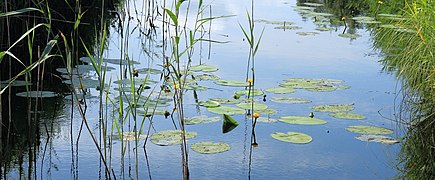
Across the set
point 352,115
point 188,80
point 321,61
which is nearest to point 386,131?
point 352,115

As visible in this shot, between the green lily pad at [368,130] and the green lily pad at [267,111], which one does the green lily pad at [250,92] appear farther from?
the green lily pad at [368,130]

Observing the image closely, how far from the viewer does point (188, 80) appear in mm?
3654

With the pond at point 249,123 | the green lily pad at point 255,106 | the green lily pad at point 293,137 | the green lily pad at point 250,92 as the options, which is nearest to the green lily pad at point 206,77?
the pond at point 249,123

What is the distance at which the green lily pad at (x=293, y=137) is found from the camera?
9.29ft

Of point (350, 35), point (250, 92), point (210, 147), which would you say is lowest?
point (210, 147)

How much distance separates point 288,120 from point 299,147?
31cm

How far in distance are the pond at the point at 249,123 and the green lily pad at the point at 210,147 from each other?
0.02 metres

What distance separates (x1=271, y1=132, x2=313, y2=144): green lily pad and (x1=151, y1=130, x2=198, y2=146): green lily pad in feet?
1.13

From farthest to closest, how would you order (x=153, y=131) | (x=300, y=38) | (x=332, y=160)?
(x=300, y=38), (x=153, y=131), (x=332, y=160)

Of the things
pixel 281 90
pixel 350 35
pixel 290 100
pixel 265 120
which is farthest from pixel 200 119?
pixel 350 35

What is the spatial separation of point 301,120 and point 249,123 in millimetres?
237

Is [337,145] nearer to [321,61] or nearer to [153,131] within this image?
[153,131]

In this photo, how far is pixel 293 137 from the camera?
9.41 ft

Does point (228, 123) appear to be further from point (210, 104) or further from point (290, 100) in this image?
point (290, 100)
